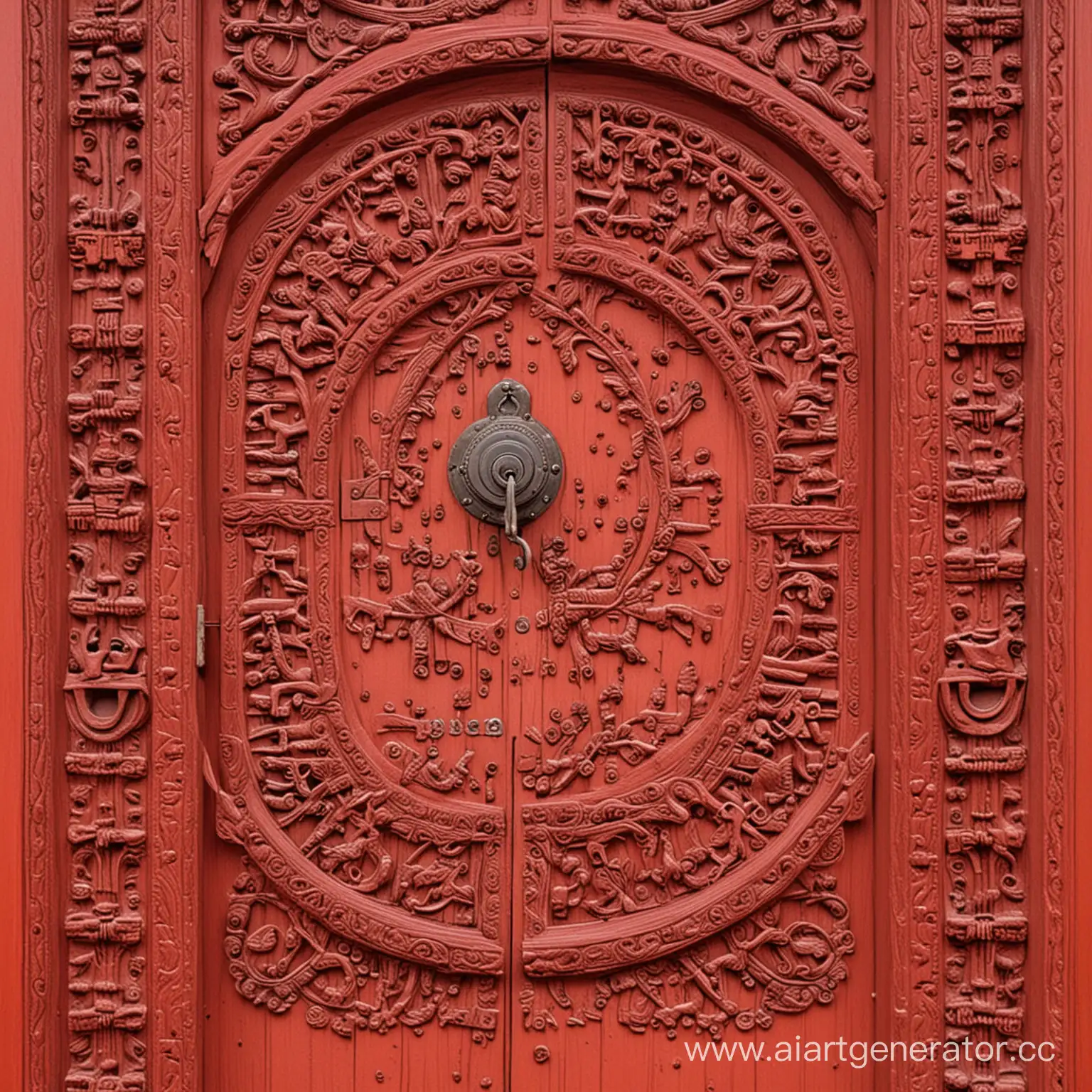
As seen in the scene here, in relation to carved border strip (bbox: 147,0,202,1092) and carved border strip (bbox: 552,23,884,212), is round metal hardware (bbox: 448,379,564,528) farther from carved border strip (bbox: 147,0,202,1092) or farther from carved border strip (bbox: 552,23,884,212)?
carved border strip (bbox: 552,23,884,212)

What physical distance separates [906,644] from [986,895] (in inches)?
24.6

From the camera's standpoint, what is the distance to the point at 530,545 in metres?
3.03

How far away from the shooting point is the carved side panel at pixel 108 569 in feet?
9.60

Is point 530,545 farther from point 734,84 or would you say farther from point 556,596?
point 734,84

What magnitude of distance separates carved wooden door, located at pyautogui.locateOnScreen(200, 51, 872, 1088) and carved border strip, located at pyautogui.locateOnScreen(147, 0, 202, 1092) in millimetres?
110

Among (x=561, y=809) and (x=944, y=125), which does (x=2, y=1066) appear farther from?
(x=944, y=125)

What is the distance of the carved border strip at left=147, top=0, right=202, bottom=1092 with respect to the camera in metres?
2.92

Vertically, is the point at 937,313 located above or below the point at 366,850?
above

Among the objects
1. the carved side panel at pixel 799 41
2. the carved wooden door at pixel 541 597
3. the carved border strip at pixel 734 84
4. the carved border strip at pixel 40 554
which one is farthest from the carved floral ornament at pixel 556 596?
the carved border strip at pixel 40 554

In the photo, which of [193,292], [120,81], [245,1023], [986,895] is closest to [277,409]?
[193,292]

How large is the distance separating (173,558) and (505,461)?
83 centimetres

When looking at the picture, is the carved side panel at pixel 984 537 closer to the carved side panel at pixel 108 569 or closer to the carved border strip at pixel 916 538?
the carved border strip at pixel 916 538

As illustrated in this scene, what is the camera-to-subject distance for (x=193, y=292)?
2939mm

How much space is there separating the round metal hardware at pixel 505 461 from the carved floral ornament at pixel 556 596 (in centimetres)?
9
